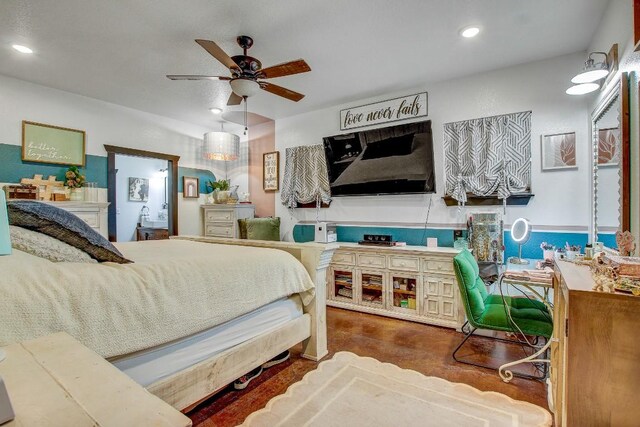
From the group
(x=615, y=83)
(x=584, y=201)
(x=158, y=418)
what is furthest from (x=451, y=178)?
(x=158, y=418)

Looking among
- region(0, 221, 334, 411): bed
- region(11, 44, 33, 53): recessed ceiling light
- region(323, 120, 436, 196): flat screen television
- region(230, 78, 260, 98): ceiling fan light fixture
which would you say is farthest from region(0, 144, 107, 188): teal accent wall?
region(323, 120, 436, 196): flat screen television

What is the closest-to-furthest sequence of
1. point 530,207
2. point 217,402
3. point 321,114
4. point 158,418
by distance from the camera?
point 158,418
point 217,402
point 530,207
point 321,114

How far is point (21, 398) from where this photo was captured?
60 cm

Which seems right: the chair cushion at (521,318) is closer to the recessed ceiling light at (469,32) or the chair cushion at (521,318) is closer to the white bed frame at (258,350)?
the white bed frame at (258,350)

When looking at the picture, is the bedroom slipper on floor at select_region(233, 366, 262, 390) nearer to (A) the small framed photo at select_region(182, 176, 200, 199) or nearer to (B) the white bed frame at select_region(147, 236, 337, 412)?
(B) the white bed frame at select_region(147, 236, 337, 412)

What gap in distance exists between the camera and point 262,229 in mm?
4660

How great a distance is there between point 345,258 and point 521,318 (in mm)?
1987

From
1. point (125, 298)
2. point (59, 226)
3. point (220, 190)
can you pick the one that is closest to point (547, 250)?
point (125, 298)

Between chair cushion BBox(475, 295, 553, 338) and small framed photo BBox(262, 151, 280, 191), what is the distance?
11.3 ft

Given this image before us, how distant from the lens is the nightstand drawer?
15.7ft

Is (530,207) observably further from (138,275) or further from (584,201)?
(138,275)

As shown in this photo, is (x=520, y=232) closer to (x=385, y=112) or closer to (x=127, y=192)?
(x=385, y=112)

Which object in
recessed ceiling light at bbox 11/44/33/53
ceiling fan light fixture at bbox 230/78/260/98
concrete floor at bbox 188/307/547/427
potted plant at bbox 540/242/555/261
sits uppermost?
recessed ceiling light at bbox 11/44/33/53

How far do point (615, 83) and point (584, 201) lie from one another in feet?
4.14
